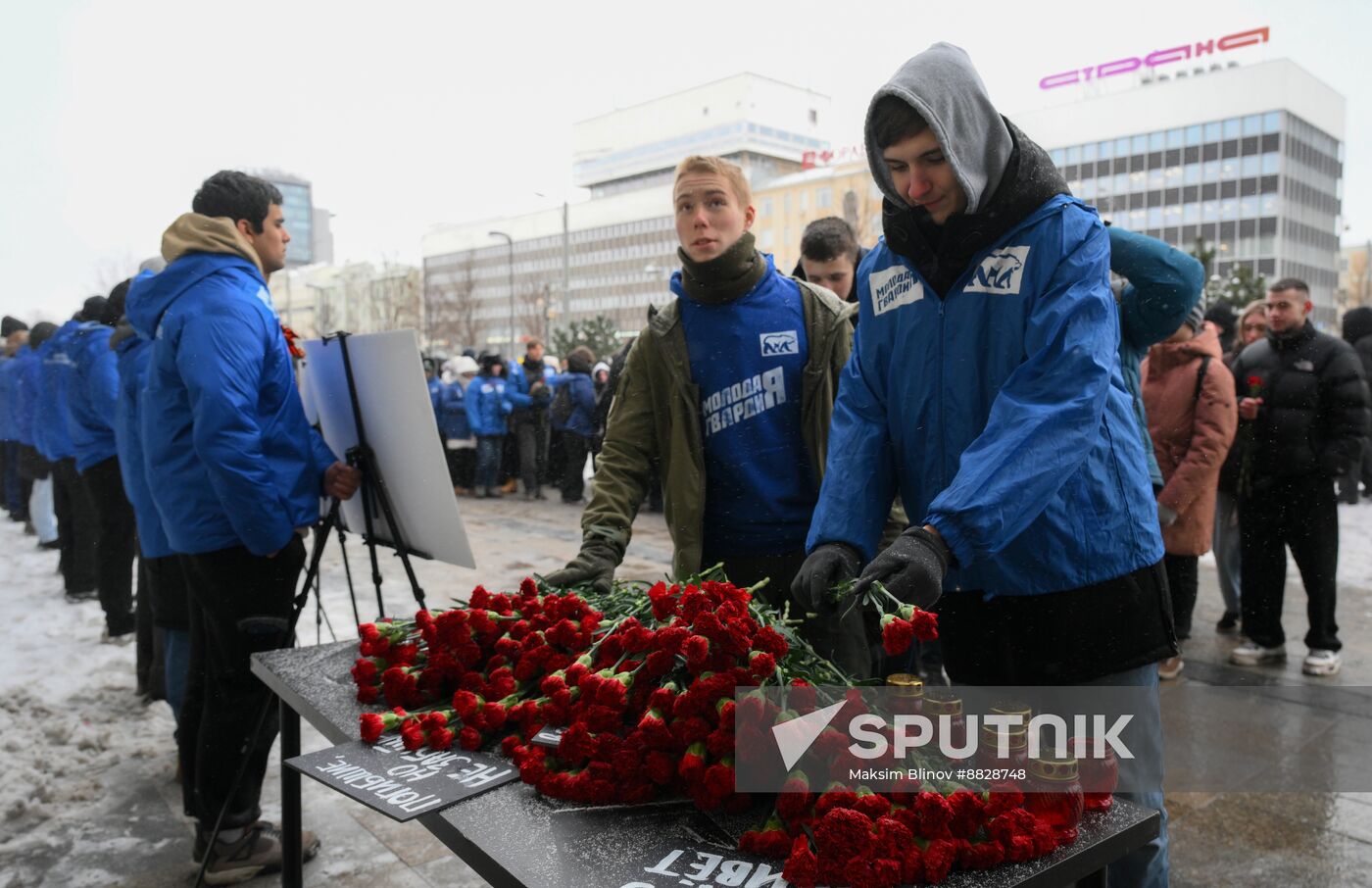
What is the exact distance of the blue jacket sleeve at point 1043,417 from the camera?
156 centimetres

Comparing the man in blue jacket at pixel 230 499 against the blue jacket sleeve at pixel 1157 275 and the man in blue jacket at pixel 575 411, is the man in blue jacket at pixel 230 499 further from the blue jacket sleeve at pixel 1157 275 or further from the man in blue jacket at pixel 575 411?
the man in blue jacket at pixel 575 411

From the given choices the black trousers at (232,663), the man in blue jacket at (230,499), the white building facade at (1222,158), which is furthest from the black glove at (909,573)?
the white building facade at (1222,158)

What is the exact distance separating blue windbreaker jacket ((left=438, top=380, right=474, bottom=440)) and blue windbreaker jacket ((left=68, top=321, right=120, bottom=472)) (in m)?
7.62

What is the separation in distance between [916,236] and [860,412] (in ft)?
1.25

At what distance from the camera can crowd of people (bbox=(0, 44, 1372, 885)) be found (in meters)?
1.80

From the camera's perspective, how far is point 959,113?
5.96ft

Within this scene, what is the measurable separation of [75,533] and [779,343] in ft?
20.8

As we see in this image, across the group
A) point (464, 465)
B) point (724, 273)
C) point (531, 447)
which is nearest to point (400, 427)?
point (724, 273)

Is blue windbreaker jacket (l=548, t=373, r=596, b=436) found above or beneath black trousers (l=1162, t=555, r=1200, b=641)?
above

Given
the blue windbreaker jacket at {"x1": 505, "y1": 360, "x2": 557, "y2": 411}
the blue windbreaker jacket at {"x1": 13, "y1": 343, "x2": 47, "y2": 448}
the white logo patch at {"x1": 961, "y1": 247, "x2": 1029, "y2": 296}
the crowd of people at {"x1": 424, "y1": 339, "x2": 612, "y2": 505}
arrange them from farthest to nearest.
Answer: the blue windbreaker jacket at {"x1": 505, "y1": 360, "x2": 557, "y2": 411} → the crowd of people at {"x1": 424, "y1": 339, "x2": 612, "y2": 505} → the blue windbreaker jacket at {"x1": 13, "y1": 343, "x2": 47, "y2": 448} → the white logo patch at {"x1": 961, "y1": 247, "x2": 1029, "y2": 296}

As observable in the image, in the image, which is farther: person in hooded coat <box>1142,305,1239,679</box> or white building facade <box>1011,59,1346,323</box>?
white building facade <box>1011,59,1346,323</box>

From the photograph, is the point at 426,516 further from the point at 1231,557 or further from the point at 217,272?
the point at 1231,557

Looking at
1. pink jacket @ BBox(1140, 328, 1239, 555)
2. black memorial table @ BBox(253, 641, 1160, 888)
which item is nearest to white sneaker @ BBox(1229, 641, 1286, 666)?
pink jacket @ BBox(1140, 328, 1239, 555)

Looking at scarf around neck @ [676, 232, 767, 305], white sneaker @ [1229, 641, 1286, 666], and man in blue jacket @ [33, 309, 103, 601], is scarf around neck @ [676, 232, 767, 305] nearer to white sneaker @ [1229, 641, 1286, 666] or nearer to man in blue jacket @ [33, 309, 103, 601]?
white sneaker @ [1229, 641, 1286, 666]
